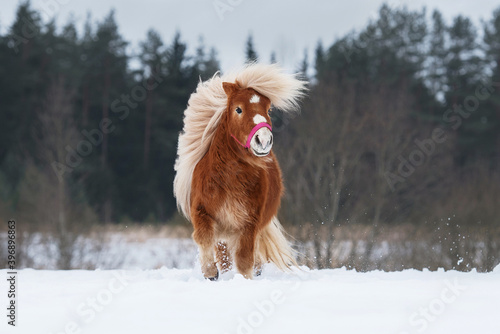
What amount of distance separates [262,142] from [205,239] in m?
1.11

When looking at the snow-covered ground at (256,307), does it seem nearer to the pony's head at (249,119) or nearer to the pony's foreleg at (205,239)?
the pony's foreleg at (205,239)

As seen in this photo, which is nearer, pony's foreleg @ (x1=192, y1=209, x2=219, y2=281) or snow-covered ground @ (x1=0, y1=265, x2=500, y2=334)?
snow-covered ground @ (x1=0, y1=265, x2=500, y2=334)

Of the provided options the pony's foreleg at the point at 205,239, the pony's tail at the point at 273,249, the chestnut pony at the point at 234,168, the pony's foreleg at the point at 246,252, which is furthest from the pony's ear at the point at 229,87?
the pony's tail at the point at 273,249

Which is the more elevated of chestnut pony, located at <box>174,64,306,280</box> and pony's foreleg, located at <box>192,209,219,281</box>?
chestnut pony, located at <box>174,64,306,280</box>

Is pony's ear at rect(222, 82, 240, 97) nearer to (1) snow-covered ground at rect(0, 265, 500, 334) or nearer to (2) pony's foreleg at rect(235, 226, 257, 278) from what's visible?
(2) pony's foreleg at rect(235, 226, 257, 278)

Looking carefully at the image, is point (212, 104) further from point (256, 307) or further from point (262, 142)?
point (256, 307)

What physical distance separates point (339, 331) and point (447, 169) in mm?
19982

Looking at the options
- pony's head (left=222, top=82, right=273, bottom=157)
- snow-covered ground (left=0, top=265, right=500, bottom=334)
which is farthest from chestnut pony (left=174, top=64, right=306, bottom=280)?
snow-covered ground (left=0, top=265, right=500, bottom=334)

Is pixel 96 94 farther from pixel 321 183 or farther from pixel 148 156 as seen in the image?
pixel 321 183

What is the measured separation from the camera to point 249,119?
15.1 ft

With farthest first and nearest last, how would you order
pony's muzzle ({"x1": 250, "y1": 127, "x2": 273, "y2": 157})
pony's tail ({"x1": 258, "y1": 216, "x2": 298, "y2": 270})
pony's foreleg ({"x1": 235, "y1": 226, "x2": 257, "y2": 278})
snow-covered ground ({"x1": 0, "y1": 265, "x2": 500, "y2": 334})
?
pony's tail ({"x1": 258, "y1": 216, "x2": 298, "y2": 270}), pony's foreleg ({"x1": 235, "y1": 226, "x2": 257, "y2": 278}), pony's muzzle ({"x1": 250, "y1": 127, "x2": 273, "y2": 157}), snow-covered ground ({"x1": 0, "y1": 265, "x2": 500, "y2": 334})

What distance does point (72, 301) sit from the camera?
372cm

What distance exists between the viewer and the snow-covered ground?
312 cm

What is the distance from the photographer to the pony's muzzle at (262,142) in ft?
14.3
